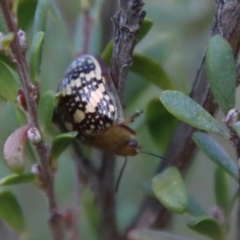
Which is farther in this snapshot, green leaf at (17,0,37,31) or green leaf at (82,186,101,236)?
green leaf at (82,186,101,236)

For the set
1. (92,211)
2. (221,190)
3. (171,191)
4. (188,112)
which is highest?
(188,112)

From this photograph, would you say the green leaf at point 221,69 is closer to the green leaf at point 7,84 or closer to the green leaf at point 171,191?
the green leaf at point 171,191

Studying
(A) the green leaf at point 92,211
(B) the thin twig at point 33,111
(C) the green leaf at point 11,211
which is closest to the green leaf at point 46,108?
(B) the thin twig at point 33,111

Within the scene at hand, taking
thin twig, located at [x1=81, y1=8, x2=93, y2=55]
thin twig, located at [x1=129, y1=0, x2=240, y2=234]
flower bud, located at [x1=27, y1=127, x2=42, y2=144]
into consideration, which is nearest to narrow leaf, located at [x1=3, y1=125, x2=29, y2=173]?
flower bud, located at [x1=27, y1=127, x2=42, y2=144]

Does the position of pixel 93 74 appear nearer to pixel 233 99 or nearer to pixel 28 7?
pixel 28 7

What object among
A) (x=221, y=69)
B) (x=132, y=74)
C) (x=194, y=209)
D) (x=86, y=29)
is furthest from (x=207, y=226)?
(x=86, y=29)

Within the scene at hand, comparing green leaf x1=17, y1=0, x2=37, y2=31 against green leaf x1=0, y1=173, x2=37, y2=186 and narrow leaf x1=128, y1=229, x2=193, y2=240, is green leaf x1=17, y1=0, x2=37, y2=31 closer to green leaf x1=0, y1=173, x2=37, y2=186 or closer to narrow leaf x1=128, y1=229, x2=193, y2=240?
green leaf x1=0, y1=173, x2=37, y2=186

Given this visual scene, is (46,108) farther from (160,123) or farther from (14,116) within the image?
(160,123)
